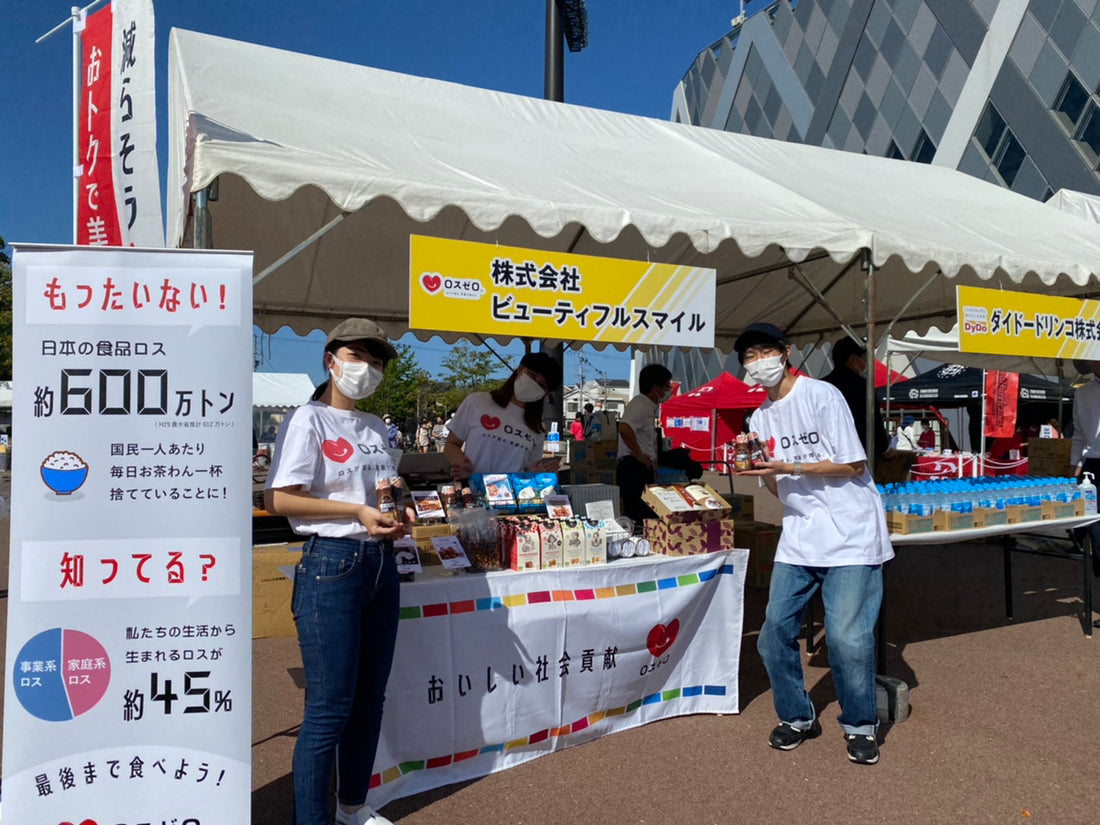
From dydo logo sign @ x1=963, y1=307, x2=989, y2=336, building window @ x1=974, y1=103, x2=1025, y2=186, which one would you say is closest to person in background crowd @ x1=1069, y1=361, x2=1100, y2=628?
dydo logo sign @ x1=963, y1=307, x2=989, y2=336

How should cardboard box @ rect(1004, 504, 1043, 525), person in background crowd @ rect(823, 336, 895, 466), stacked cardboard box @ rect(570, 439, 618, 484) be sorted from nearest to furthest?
person in background crowd @ rect(823, 336, 895, 466), cardboard box @ rect(1004, 504, 1043, 525), stacked cardboard box @ rect(570, 439, 618, 484)

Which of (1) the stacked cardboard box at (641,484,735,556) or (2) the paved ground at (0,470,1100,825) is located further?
(1) the stacked cardboard box at (641,484,735,556)

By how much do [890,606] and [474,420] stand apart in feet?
12.0

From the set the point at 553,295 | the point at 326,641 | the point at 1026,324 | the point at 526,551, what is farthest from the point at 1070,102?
the point at 326,641

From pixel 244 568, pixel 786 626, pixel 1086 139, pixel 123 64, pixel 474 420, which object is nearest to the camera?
pixel 244 568

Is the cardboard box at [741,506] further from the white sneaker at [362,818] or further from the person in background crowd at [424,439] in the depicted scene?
the person in background crowd at [424,439]

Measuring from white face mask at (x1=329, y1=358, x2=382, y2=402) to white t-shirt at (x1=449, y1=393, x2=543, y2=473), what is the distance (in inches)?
79.0

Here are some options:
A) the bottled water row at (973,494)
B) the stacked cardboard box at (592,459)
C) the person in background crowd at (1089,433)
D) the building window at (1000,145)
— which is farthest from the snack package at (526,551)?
the building window at (1000,145)

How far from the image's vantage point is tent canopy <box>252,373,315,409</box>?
24047 mm

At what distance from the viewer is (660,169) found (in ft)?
16.7

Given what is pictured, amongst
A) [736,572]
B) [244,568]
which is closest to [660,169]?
[736,572]

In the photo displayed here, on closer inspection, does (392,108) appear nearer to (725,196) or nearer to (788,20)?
(725,196)

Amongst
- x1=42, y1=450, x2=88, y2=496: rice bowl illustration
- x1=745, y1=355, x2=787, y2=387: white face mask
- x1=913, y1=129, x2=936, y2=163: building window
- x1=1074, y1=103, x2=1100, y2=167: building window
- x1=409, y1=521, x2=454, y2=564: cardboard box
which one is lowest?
x1=409, y1=521, x2=454, y2=564: cardboard box

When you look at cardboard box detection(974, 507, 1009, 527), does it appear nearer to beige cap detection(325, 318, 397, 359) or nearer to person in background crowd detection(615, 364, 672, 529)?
person in background crowd detection(615, 364, 672, 529)
